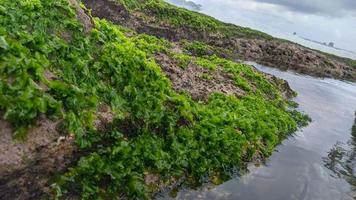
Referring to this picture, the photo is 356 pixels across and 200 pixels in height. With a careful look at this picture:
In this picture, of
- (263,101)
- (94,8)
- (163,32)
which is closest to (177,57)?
(263,101)

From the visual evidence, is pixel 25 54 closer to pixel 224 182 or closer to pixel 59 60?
pixel 59 60

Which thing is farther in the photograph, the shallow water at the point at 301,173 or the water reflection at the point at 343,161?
the water reflection at the point at 343,161

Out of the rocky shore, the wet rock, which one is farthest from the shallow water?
the rocky shore

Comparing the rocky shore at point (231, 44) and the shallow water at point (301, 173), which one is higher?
the rocky shore at point (231, 44)

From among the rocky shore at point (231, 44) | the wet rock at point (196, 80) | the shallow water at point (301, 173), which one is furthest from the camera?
the rocky shore at point (231, 44)

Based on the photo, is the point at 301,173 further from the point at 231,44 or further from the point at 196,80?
the point at 231,44

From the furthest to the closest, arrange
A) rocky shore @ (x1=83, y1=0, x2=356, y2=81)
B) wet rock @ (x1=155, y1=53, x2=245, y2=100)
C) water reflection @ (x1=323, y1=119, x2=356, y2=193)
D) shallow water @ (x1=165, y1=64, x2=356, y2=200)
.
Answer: rocky shore @ (x1=83, y1=0, x2=356, y2=81) → wet rock @ (x1=155, y1=53, x2=245, y2=100) → water reflection @ (x1=323, y1=119, x2=356, y2=193) → shallow water @ (x1=165, y1=64, x2=356, y2=200)

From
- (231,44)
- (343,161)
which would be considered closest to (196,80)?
(343,161)

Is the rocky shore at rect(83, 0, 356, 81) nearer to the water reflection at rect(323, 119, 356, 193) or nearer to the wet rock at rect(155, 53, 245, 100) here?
the wet rock at rect(155, 53, 245, 100)

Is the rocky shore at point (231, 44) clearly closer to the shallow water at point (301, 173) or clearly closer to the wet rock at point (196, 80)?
the shallow water at point (301, 173)

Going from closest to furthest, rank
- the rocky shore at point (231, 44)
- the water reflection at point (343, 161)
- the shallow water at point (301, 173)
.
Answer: the shallow water at point (301, 173)
the water reflection at point (343, 161)
the rocky shore at point (231, 44)

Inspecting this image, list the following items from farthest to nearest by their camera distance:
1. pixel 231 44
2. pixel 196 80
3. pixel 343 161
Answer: pixel 231 44 < pixel 196 80 < pixel 343 161

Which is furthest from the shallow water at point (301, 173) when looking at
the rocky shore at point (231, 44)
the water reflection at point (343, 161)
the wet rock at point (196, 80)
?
the rocky shore at point (231, 44)

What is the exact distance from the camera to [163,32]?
4266cm
